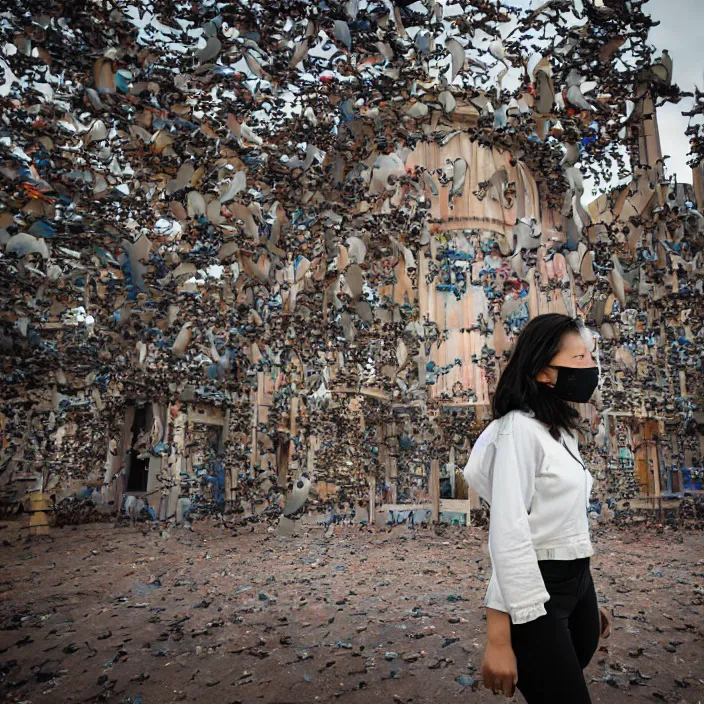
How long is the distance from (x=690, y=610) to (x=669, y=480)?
14748 mm

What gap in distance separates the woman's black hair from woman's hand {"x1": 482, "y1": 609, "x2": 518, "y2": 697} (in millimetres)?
546

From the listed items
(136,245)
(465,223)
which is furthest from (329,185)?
(465,223)

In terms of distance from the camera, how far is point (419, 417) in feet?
31.4

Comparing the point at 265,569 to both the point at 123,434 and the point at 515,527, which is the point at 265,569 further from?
the point at 123,434

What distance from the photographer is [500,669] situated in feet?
4.50

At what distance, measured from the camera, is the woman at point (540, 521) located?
1395 millimetres

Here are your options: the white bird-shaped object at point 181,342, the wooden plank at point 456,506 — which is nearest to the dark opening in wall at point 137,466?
the wooden plank at point 456,506

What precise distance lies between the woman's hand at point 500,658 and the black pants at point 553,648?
47 mm

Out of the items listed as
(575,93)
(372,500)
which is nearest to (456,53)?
(575,93)

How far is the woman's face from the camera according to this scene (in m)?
1.69

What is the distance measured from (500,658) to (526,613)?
5.3 inches

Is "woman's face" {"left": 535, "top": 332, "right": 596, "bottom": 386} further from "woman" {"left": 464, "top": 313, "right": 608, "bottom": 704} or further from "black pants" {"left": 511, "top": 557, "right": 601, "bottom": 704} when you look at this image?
"black pants" {"left": 511, "top": 557, "right": 601, "bottom": 704}

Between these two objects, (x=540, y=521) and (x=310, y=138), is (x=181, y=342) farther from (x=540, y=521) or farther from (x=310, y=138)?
(x=540, y=521)

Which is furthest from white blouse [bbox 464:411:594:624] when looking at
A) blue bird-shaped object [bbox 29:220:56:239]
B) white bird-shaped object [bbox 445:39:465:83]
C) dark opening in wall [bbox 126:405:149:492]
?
dark opening in wall [bbox 126:405:149:492]
